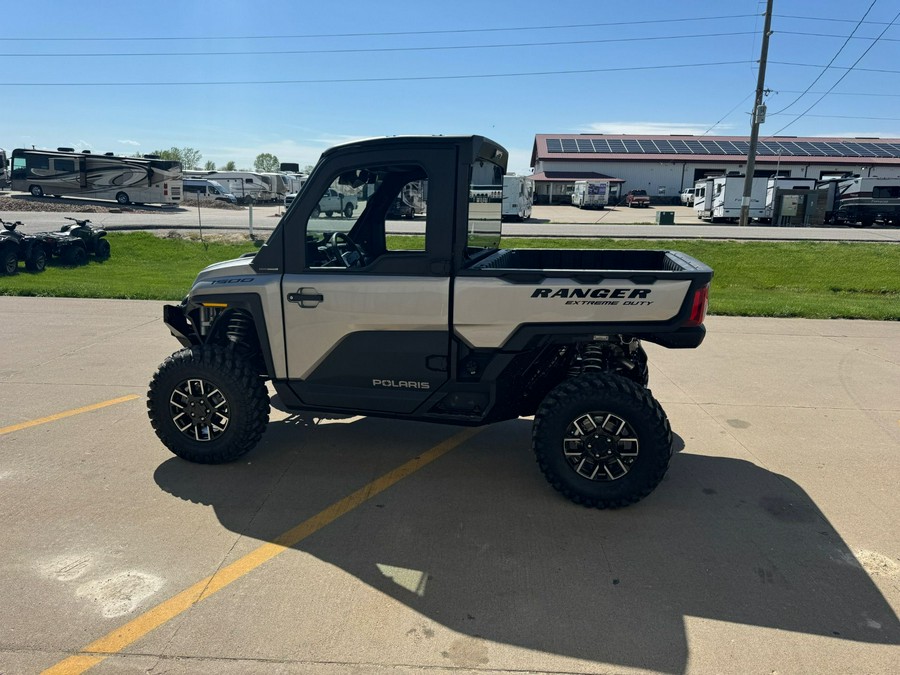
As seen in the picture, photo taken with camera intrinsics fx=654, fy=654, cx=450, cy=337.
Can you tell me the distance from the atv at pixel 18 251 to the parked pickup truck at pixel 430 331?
11.5 metres

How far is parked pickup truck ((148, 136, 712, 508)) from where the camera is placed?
401 centimetres

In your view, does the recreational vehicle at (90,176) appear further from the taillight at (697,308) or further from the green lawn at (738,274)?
the taillight at (697,308)

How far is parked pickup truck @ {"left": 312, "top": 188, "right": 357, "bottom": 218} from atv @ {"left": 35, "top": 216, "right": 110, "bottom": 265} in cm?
1360

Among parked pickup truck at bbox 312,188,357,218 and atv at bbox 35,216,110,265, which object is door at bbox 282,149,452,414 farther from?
atv at bbox 35,216,110,265

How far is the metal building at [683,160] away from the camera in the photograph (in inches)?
2199

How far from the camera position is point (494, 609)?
312 centimetres

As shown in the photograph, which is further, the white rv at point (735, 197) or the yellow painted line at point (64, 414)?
the white rv at point (735, 197)

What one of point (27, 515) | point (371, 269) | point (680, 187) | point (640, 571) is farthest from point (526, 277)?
point (680, 187)

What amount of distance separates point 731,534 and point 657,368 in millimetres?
3956

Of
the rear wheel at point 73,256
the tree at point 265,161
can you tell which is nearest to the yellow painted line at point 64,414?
the rear wheel at point 73,256

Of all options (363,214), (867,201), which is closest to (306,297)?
(363,214)

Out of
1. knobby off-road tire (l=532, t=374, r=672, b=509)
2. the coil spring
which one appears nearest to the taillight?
knobby off-road tire (l=532, t=374, r=672, b=509)

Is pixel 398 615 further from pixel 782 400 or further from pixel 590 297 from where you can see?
pixel 782 400

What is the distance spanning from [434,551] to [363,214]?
7.85 feet
